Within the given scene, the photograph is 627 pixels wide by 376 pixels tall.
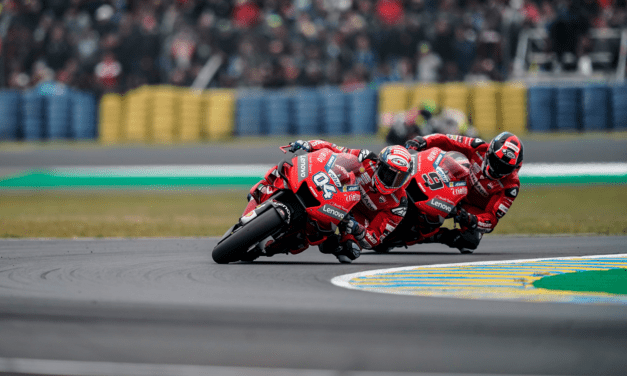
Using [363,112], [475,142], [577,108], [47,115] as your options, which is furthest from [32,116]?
[475,142]

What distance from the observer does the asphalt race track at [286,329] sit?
3.82m

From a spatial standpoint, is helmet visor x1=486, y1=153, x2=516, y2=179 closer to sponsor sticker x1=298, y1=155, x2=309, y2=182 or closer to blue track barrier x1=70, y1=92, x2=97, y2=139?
sponsor sticker x1=298, y1=155, x2=309, y2=182

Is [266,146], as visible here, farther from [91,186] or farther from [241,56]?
[91,186]

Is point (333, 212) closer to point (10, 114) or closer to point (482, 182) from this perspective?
point (482, 182)

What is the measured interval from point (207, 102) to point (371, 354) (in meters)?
15.4

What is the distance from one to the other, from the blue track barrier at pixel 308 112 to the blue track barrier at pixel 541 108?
4.73m

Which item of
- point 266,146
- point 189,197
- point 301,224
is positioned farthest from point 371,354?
point 266,146

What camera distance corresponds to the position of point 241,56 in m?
18.8

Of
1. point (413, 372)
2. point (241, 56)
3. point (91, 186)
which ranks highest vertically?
point (241, 56)

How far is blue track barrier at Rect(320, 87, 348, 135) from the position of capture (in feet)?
59.9

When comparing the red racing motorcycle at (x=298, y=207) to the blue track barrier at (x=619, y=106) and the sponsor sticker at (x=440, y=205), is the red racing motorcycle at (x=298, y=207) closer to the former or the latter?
the sponsor sticker at (x=440, y=205)

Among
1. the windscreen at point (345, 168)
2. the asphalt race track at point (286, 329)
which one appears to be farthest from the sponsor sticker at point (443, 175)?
the asphalt race track at point (286, 329)

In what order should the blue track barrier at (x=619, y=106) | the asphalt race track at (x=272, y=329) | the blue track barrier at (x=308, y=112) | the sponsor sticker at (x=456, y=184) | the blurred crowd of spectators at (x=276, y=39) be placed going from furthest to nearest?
the blue track barrier at (x=308, y=112), the blurred crowd of spectators at (x=276, y=39), the blue track barrier at (x=619, y=106), the sponsor sticker at (x=456, y=184), the asphalt race track at (x=272, y=329)

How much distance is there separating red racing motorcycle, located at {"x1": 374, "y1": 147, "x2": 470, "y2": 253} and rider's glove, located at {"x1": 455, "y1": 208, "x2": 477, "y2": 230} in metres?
0.07
